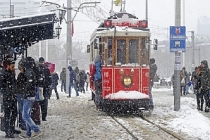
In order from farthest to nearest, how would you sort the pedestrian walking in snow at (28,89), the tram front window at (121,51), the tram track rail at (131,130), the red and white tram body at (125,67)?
1. the tram front window at (121,51)
2. the red and white tram body at (125,67)
3. the tram track rail at (131,130)
4. the pedestrian walking in snow at (28,89)

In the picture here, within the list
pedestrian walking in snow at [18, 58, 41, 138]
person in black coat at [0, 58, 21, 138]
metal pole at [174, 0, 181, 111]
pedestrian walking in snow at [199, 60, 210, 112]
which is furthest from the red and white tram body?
person in black coat at [0, 58, 21, 138]

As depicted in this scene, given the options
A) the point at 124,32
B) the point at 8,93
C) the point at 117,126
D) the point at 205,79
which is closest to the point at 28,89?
the point at 8,93

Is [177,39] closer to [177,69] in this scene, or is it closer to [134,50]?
[177,69]

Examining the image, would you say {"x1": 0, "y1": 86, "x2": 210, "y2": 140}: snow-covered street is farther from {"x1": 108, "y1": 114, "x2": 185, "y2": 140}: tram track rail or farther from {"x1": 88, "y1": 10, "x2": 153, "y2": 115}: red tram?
{"x1": 88, "y1": 10, "x2": 153, "y2": 115}: red tram

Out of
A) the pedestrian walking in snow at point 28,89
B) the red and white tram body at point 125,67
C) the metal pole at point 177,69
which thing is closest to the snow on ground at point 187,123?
the metal pole at point 177,69

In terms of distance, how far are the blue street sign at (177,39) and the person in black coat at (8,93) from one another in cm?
721

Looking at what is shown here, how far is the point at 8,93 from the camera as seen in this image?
34.0ft

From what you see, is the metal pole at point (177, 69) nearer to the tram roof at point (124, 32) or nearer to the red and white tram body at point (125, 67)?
the red and white tram body at point (125, 67)

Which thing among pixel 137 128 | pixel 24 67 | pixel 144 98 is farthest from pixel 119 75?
pixel 24 67

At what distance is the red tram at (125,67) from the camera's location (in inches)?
594

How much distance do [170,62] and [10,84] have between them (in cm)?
7119

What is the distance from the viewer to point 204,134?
36.1ft

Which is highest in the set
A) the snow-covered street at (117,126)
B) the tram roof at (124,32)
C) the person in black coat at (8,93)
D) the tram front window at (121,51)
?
the tram roof at (124,32)

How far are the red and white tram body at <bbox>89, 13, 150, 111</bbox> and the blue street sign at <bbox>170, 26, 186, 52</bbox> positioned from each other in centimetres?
113
